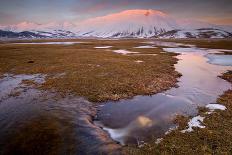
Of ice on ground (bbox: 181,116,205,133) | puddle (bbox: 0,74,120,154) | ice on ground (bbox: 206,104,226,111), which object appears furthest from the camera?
ice on ground (bbox: 206,104,226,111)

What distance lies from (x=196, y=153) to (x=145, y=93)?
13325mm

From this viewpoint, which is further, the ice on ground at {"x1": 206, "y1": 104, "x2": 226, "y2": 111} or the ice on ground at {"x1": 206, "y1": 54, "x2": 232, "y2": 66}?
the ice on ground at {"x1": 206, "y1": 54, "x2": 232, "y2": 66}

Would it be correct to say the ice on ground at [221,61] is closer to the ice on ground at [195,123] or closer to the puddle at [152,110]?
the puddle at [152,110]

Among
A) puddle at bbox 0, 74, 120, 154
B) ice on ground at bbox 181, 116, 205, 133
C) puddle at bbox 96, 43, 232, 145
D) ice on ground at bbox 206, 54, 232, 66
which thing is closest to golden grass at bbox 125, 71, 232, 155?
ice on ground at bbox 181, 116, 205, 133

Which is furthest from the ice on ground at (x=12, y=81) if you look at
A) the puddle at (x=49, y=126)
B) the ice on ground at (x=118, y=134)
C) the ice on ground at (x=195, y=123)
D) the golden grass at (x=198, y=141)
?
the ice on ground at (x=195, y=123)

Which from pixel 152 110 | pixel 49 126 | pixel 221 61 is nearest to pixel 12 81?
pixel 49 126

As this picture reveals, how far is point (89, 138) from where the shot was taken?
47.1 feet

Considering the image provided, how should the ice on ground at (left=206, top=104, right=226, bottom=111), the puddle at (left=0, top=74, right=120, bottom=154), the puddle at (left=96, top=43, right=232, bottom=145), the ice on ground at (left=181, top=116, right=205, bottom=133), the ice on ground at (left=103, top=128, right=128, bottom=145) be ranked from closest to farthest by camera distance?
the puddle at (left=0, top=74, right=120, bottom=154) → the ice on ground at (left=103, top=128, right=128, bottom=145) → the puddle at (left=96, top=43, right=232, bottom=145) → the ice on ground at (left=181, top=116, right=205, bottom=133) → the ice on ground at (left=206, top=104, right=226, bottom=111)

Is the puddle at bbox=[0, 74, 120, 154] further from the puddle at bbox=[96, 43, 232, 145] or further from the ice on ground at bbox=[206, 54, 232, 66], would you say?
the ice on ground at bbox=[206, 54, 232, 66]

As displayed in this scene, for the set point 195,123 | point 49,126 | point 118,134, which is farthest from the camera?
point 195,123

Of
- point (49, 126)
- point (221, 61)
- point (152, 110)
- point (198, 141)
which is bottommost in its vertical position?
point (221, 61)

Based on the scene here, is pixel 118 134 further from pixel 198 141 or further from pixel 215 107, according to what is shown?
pixel 215 107

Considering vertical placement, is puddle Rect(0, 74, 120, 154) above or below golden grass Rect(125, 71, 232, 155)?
above

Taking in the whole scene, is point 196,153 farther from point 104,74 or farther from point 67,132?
point 104,74
